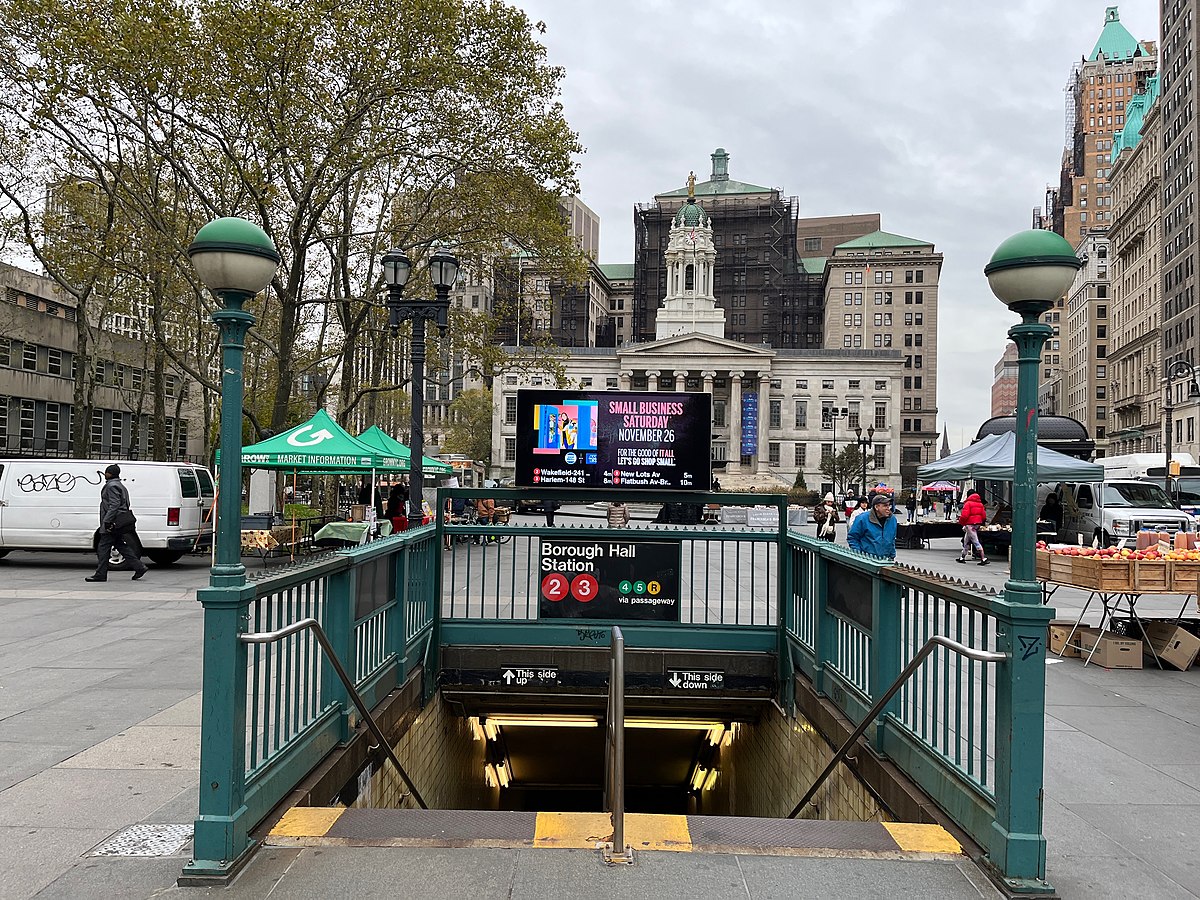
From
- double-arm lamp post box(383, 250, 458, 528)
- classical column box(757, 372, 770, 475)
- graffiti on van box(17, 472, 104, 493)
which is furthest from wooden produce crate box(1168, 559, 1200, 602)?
classical column box(757, 372, 770, 475)

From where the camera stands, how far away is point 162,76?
66.0 ft

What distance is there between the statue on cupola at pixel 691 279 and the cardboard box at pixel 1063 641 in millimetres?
98428

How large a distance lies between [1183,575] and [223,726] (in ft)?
31.0

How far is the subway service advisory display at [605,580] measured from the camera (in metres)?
8.55

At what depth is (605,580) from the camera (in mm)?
8570

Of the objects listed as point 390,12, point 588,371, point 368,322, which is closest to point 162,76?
point 390,12

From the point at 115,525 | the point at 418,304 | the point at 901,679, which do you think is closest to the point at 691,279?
the point at 418,304

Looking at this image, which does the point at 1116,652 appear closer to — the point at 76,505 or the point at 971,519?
the point at 971,519

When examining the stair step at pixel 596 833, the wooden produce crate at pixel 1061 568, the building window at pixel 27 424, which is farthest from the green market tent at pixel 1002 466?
the building window at pixel 27 424

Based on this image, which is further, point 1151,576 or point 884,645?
point 1151,576

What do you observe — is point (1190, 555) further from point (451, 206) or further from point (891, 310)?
point (891, 310)

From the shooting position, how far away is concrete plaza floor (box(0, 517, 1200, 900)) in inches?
150

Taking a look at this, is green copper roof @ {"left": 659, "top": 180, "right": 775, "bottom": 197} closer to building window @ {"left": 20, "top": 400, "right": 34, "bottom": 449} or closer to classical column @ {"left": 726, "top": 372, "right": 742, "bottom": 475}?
classical column @ {"left": 726, "top": 372, "right": 742, "bottom": 475}

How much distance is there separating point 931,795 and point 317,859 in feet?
10.8
